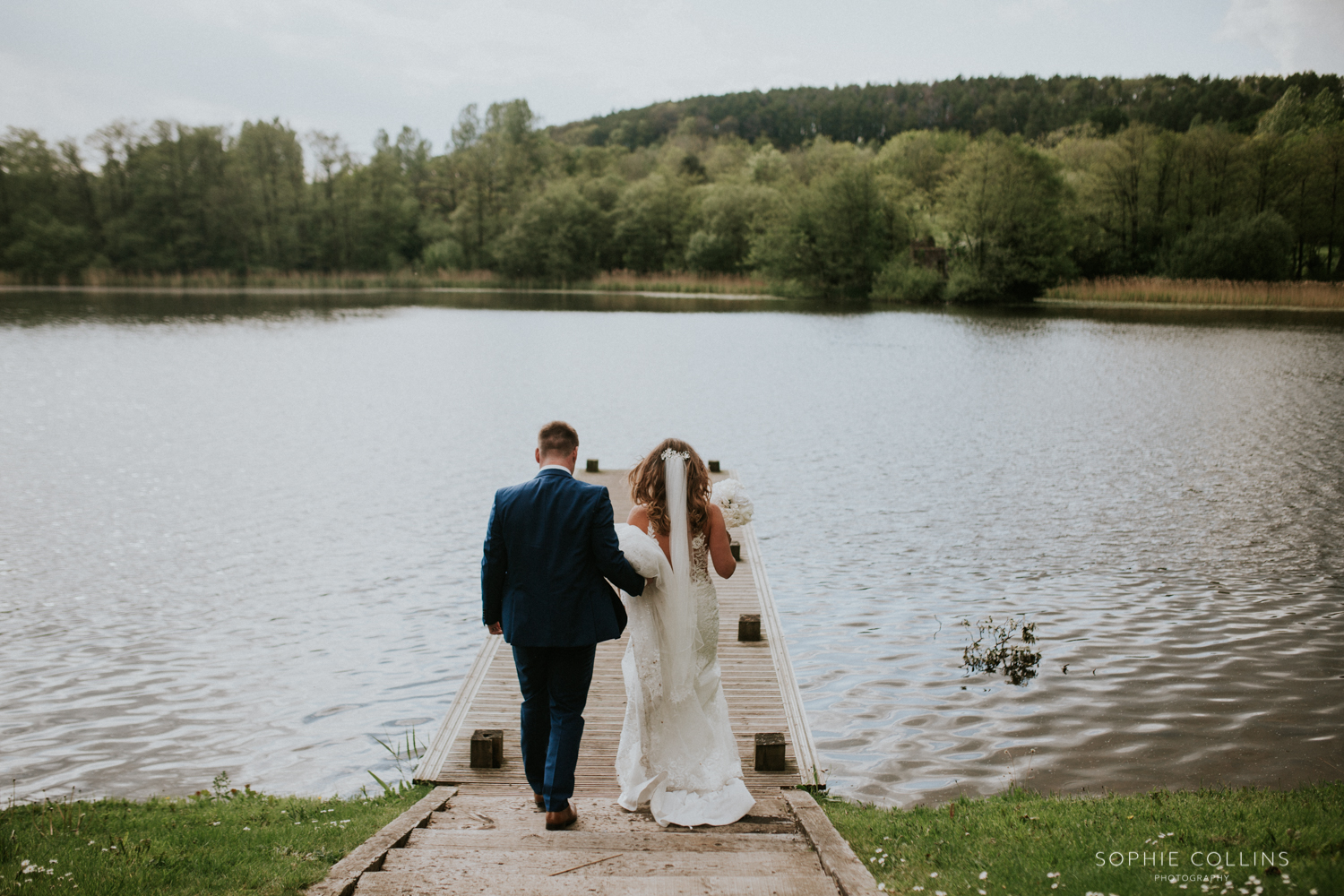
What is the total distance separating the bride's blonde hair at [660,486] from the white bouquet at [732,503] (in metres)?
0.47

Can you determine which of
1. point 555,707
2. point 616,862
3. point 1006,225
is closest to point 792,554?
point 555,707

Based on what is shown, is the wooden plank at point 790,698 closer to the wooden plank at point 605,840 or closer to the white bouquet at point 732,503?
the wooden plank at point 605,840

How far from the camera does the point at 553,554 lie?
3.83 m

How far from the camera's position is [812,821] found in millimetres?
3760

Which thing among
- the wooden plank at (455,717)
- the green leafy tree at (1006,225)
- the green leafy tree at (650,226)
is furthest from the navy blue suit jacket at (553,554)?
the green leafy tree at (650,226)

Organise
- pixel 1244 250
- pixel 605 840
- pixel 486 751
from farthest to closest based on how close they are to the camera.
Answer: pixel 1244 250, pixel 486 751, pixel 605 840

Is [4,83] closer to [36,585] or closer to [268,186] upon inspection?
[268,186]

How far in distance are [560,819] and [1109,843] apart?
252 cm

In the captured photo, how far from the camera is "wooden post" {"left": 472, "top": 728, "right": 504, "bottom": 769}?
5.06 m

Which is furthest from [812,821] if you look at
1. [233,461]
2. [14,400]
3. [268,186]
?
[268,186]

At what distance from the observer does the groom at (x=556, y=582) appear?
12.6 feet

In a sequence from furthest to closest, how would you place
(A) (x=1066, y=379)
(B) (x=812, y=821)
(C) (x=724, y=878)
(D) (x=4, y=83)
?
(D) (x=4, y=83)
(A) (x=1066, y=379)
(B) (x=812, y=821)
(C) (x=724, y=878)

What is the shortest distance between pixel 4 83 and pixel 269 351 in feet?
149

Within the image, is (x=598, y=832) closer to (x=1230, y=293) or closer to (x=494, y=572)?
(x=494, y=572)
